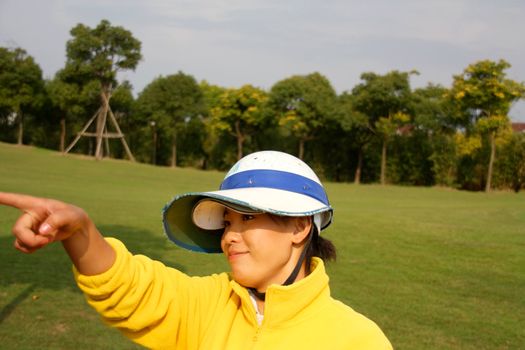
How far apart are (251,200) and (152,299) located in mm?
496

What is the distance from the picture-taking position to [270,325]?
2.03m

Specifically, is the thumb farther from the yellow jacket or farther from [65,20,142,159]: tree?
[65,20,142,159]: tree

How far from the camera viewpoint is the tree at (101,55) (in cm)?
4262

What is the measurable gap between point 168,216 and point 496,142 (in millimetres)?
37223

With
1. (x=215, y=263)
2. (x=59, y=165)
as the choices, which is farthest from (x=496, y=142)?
(x=215, y=263)

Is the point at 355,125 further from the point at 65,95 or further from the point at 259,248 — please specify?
the point at 259,248

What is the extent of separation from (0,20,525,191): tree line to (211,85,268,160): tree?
0.08m

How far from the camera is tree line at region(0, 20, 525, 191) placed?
36281 mm

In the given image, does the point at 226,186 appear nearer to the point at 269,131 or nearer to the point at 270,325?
the point at 270,325

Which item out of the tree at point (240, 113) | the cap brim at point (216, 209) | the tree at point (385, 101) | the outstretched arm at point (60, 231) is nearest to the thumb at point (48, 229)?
the outstretched arm at point (60, 231)

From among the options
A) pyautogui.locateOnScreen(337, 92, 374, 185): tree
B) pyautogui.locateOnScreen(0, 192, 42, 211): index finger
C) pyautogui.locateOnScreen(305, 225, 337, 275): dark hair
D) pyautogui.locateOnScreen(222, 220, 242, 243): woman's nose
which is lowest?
pyautogui.locateOnScreen(305, 225, 337, 275): dark hair

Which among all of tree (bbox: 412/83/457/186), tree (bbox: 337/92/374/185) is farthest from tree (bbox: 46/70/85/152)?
tree (bbox: 412/83/457/186)

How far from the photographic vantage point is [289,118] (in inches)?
1624

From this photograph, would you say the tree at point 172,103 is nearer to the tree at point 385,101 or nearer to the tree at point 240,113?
the tree at point 240,113
